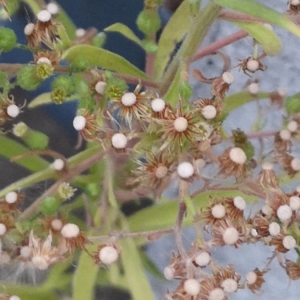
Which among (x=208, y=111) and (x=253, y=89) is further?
(x=253, y=89)

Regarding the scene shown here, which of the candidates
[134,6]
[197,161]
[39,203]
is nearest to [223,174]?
[197,161]

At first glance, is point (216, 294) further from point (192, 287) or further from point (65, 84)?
point (65, 84)

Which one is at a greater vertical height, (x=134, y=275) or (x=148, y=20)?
(x=148, y=20)

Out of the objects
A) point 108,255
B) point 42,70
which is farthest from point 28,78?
point 108,255

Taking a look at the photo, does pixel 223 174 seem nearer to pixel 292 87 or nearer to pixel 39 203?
pixel 39 203

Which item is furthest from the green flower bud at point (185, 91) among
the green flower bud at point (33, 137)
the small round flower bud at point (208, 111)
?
the green flower bud at point (33, 137)
